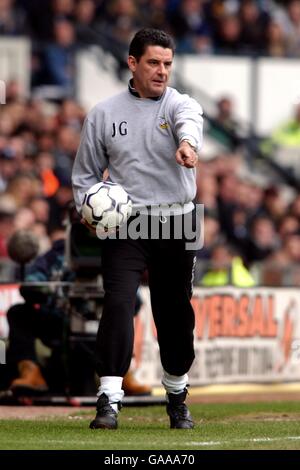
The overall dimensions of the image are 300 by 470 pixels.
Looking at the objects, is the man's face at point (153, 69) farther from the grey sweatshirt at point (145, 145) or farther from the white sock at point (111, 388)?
the white sock at point (111, 388)

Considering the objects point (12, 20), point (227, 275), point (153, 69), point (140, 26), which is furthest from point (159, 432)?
point (140, 26)

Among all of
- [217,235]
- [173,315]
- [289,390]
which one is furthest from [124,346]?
[217,235]

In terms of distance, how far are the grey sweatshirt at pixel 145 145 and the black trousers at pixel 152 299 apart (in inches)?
11.6

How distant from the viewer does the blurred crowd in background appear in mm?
17141

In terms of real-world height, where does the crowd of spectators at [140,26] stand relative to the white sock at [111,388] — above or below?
above

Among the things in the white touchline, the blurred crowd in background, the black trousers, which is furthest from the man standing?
the blurred crowd in background

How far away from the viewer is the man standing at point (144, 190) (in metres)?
9.30

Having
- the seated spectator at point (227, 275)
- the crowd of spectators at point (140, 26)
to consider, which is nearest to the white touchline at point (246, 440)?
the seated spectator at point (227, 275)

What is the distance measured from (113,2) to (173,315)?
14005 millimetres

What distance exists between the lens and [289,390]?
15578mm

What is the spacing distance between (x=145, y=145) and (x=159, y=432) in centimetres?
176

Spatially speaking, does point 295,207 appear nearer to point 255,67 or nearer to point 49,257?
point 255,67

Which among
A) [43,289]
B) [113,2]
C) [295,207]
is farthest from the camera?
[113,2]

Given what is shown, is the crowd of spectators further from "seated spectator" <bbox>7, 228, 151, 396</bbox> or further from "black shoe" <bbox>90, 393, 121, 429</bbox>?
"black shoe" <bbox>90, 393, 121, 429</bbox>
